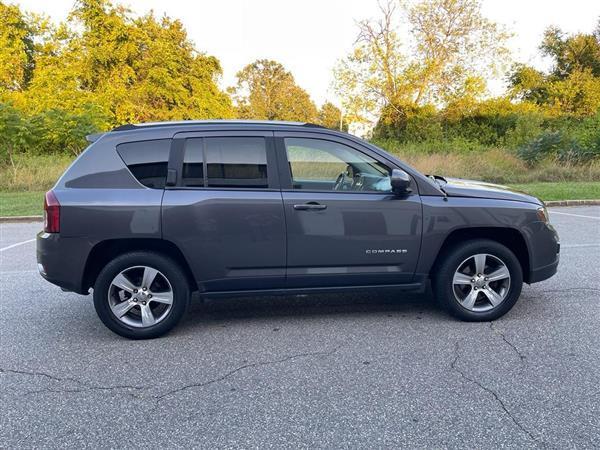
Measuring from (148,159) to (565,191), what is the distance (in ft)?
Answer: 45.1

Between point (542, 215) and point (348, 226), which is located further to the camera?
point (542, 215)

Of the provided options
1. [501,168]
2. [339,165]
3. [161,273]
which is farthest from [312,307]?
[501,168]

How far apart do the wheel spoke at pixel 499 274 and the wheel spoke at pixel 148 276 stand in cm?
293

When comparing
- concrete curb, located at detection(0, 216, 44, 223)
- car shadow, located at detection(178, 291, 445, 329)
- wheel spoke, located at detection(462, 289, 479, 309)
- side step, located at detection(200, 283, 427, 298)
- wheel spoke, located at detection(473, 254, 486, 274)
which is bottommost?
concrete curb, located at detection(0, 216, 44, 223)

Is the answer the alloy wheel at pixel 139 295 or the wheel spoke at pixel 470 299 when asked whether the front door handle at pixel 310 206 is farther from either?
the wheel spoke at pixel 470 299

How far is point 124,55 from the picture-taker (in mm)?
27984

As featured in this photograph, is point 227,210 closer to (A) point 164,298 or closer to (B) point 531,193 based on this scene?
(A) point 164,298

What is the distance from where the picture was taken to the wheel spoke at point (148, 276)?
3881 millimetres

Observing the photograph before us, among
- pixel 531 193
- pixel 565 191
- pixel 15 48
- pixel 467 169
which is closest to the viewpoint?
pixel 531 193

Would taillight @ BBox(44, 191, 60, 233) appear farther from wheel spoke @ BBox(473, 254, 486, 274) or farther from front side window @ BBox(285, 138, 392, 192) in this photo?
wheel spoke @ BBox(473, 254, 486, 274)

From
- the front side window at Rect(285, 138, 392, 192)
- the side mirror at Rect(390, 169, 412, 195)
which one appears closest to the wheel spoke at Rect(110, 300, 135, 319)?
the front side window at Rect(285, 138, 392, 192)

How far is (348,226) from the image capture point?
4016mm

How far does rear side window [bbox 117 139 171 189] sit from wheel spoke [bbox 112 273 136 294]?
792 mm

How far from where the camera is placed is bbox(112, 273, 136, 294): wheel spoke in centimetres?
385
